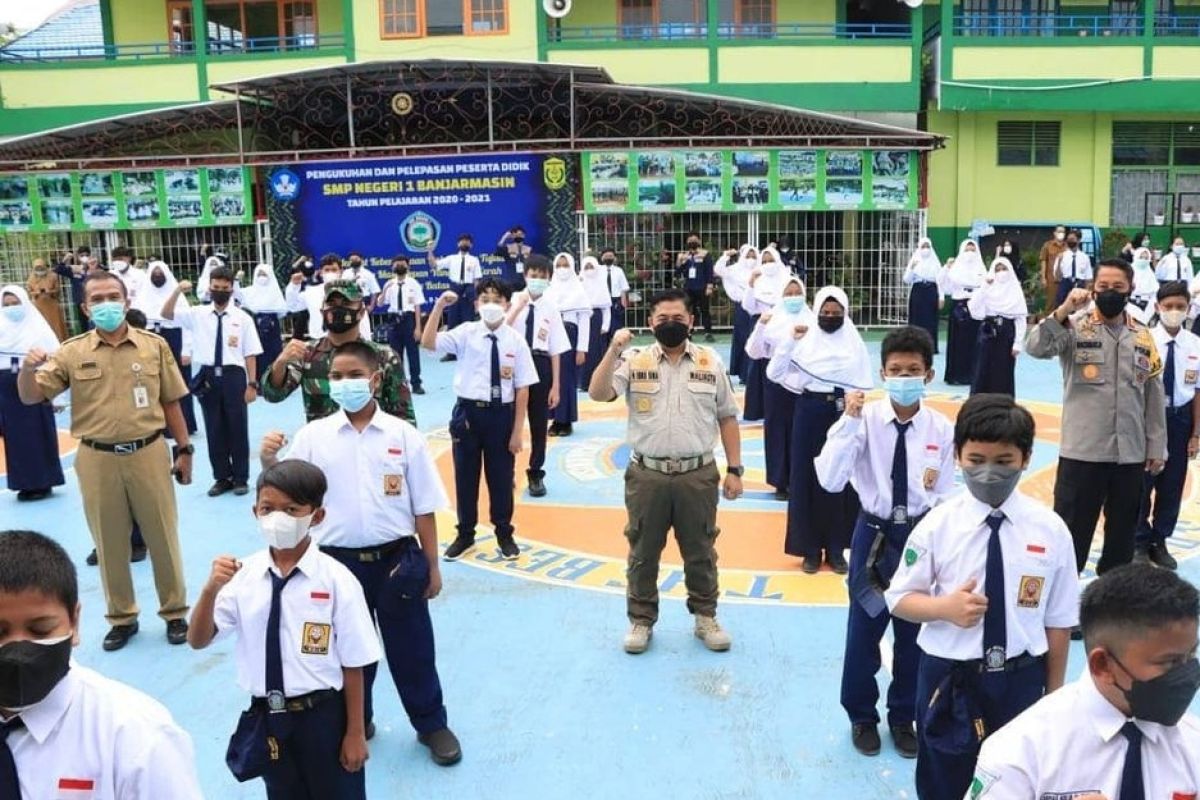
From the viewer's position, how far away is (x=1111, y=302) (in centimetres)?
478

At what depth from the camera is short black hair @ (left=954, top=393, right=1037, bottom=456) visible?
2783mm

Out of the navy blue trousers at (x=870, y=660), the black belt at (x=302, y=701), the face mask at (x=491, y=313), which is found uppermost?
the face mask at (x=491, y=313)

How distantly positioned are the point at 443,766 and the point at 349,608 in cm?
126

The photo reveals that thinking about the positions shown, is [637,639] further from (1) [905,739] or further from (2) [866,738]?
(1) [905,739]

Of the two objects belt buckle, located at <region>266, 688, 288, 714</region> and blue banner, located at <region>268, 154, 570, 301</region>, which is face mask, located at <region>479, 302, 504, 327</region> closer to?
belt buckle, located at <region>266, 688, 288, 714</region>

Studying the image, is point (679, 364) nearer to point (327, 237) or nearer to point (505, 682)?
point (505, 682)

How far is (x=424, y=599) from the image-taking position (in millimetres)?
3939

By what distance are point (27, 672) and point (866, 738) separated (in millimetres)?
3102

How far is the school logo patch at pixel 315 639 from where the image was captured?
9.66 ft

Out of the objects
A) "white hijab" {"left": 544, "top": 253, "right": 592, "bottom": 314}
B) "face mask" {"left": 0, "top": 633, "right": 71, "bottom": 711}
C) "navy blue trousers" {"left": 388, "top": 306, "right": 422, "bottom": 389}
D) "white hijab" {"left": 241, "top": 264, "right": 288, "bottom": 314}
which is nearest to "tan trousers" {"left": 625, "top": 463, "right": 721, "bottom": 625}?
"face mask" {"left": 0, "top": 633, "right": 71, "bottom": 711}

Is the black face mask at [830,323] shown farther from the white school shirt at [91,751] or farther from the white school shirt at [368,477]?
the white school shirt at [91,751]

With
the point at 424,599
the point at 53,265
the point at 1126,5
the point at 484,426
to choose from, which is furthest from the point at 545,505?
the point at 1126,5

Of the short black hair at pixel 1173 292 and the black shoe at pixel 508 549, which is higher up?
the short black hair at pixel 1173 292

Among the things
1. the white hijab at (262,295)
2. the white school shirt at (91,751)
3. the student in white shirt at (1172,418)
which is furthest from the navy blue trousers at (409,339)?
the white school shirt at (91,751)
